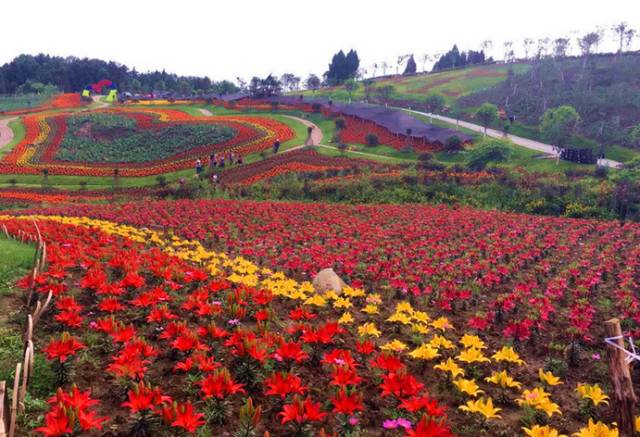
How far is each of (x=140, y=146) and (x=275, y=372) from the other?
40.4 meters

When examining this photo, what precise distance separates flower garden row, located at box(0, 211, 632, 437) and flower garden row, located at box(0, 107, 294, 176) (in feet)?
91.3

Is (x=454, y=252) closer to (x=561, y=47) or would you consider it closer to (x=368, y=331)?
(x=368, y=331)

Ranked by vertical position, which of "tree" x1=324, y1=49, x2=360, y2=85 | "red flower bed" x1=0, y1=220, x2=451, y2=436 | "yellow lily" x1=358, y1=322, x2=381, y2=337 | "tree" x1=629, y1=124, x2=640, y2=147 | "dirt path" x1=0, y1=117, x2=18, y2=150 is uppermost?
"tree" x1=324, y1=49, x2=360, y2=85

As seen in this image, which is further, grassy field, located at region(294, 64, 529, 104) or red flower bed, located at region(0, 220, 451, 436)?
grassy field, located at region(294, 64, 529, 104)

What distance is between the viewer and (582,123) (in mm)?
44875

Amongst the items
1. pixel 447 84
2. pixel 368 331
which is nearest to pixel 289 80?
pixel 447 84

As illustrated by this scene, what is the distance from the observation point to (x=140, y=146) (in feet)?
134

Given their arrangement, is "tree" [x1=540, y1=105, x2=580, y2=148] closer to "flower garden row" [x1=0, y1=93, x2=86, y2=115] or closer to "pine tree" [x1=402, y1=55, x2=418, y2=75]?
"flower garden row" [x1=0, y1=93, x2=86, y2=115]

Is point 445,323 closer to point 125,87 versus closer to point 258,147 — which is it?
point 258,147

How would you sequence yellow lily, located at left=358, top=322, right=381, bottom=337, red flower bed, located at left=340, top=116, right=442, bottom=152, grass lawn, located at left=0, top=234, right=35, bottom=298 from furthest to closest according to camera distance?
red flower bed, located at left=340, top=116, right=442, bottom=152 < grass lawn, located at left=0, top=234, right=35, bottom=298 < yellow lily, located at left=358, top=322, right=381, bottom=337

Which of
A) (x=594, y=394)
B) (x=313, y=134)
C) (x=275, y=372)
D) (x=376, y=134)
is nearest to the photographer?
(x=275, y=372)

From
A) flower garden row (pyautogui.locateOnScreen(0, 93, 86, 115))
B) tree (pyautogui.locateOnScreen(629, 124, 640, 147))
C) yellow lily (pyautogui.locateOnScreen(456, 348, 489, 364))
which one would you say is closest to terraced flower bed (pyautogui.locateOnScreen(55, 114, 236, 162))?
flower garden row (pyautogui.locateOnScreen(0, 93, 86, 115))

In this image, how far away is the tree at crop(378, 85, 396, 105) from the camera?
64.5 meters

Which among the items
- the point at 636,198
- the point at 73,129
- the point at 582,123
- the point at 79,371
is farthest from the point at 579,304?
the point at 73,129
